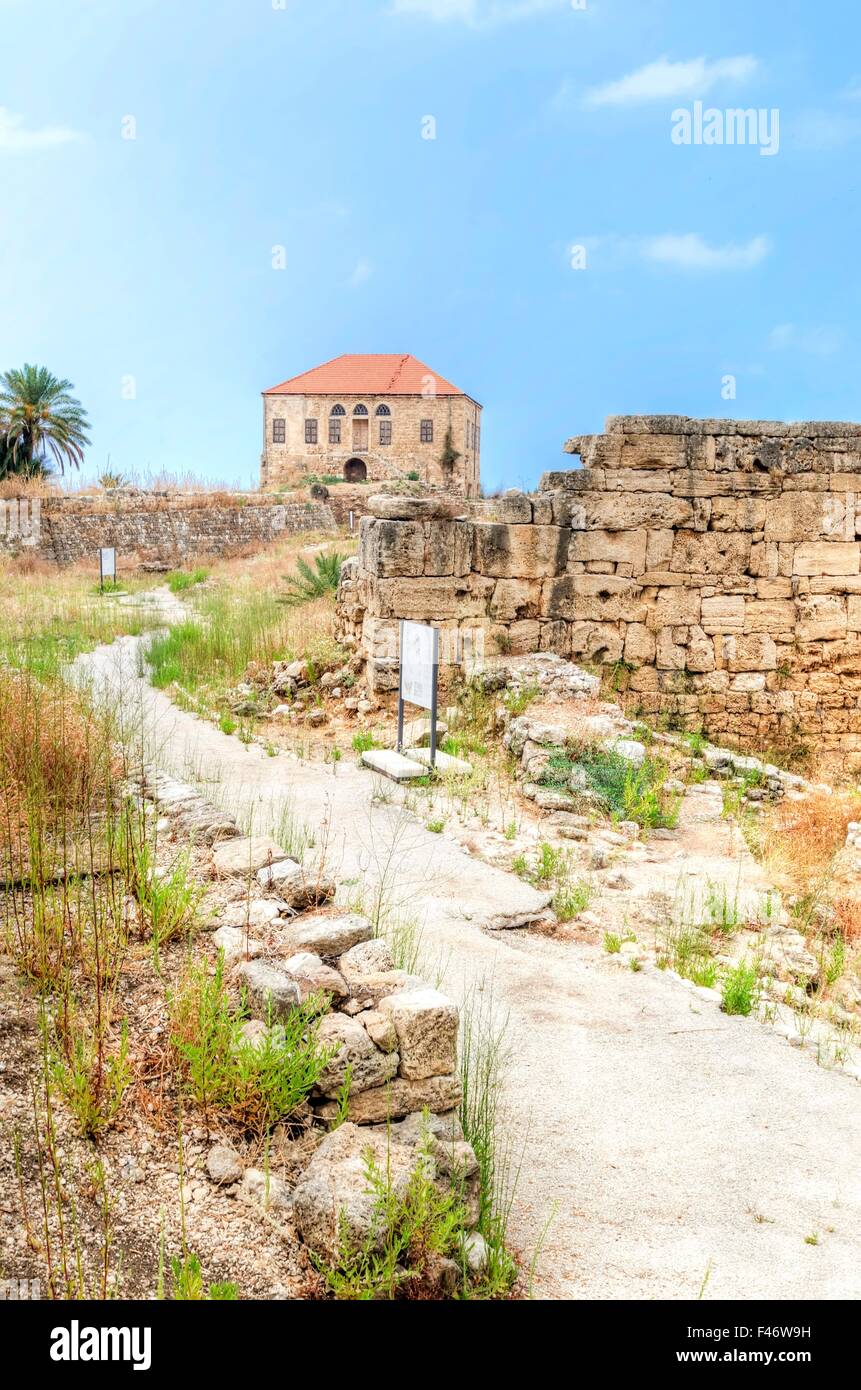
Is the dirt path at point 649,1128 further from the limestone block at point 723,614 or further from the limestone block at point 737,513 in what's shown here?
the limestone block at point 737,513

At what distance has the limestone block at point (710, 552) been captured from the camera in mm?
10648

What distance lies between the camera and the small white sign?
8.28m

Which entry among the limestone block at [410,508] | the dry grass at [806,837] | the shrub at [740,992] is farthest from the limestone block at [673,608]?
the shrub at [740,992]

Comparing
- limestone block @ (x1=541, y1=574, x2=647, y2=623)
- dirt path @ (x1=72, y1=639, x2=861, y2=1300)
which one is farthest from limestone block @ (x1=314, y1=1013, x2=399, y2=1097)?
limestone block @ (x1=541, y1=574, x2=647, y2=623)

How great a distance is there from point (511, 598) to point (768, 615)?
107 inches

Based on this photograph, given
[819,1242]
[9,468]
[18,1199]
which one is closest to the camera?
[18,1199]

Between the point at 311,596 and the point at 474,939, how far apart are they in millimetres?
10820

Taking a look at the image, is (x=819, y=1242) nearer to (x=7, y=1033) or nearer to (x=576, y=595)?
(x=7, y=1033)

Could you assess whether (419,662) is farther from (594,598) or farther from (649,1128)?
→ (649,1128)

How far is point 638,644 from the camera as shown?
10828 millimetres

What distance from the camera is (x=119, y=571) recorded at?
25.8 m

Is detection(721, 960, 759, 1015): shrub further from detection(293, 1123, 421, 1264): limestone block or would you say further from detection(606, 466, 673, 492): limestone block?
detection(606, 466, 673, 492): limestone block

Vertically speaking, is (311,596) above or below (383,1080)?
above
